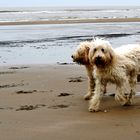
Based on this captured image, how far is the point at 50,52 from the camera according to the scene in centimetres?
1875

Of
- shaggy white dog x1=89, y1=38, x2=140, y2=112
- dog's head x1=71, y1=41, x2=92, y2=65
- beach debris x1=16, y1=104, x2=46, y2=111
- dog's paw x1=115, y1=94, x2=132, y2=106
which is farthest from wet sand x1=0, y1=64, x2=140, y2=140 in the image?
dog's head x1=71, y1=41, x2=92, y2=65

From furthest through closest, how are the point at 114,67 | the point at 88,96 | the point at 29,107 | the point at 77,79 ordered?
the point at 77,79, the point at 88,96, the point at 29,107, the point at 114,67

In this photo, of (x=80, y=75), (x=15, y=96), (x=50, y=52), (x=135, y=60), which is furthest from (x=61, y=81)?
(x=50, y=52)

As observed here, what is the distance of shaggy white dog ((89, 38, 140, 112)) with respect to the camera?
8344 mm

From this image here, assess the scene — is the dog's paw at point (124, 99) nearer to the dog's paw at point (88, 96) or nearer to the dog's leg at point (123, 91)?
the dog's leg at point (123, 91)

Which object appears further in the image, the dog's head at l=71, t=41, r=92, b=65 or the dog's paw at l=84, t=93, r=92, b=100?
the dog's paw at l=84, t=93, r=92, b=100

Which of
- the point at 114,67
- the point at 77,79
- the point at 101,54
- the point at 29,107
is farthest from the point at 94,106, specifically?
the point at 77,79

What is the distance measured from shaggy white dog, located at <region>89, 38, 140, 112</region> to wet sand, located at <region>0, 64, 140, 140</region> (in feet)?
0.78

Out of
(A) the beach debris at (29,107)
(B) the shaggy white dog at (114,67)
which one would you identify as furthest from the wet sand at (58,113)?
(B) the shaggy white dog at (114,67)

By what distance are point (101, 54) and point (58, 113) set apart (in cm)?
128

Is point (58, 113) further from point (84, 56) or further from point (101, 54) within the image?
point (84, 56)

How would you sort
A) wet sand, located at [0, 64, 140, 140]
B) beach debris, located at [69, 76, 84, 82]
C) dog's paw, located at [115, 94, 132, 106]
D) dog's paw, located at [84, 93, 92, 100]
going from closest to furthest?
wet sand, located at [0, 64, 140, 140]
dog's paw, located at [115, 94, 132, 106]
dog's paw, located at [84, 93, 92, 100]
beach debris, located at [69, 76, 84, 82]

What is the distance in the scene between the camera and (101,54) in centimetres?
Result: 825

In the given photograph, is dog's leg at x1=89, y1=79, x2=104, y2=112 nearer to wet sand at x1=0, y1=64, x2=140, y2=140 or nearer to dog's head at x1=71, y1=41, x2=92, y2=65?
wet sand at x1=0, y1=64, x2=140, y2=140
